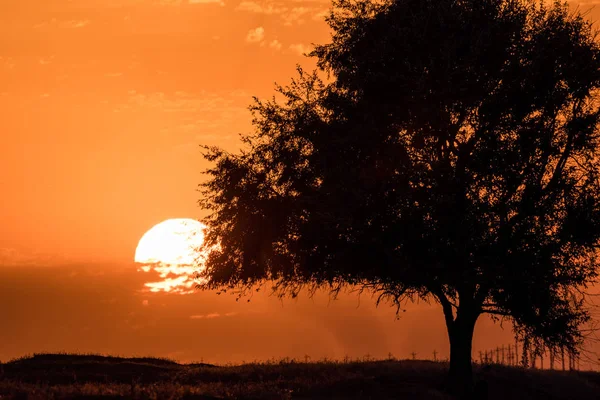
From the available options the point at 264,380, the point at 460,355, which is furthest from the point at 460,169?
the point at 264,380

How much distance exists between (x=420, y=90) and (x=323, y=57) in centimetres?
685

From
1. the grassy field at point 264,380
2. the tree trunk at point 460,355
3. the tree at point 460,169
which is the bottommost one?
the grassy field at point 264,380

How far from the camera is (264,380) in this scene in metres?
30.5

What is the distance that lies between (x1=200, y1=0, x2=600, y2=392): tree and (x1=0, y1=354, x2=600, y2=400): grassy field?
3.17 meters

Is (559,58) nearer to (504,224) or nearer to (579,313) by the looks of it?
(504,224)

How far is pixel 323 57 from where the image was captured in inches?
1260

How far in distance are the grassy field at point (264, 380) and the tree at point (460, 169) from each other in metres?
3.17

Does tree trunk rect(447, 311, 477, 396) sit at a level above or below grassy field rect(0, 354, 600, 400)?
above

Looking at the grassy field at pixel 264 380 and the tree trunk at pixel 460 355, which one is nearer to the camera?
the grassy field at pixel 264 380

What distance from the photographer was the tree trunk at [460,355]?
29.2m

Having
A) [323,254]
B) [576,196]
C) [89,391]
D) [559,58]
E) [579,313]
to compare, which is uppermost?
[559,58]

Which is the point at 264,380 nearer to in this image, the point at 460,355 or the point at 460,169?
the point at 460,355

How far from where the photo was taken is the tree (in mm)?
26094

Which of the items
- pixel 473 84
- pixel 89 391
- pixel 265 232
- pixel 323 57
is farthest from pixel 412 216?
pixel 89 391
